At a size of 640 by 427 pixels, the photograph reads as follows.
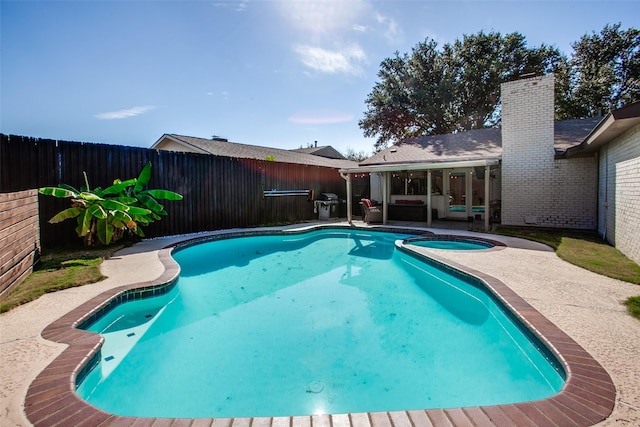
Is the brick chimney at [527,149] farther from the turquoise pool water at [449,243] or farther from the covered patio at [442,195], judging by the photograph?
the turquoise pool water at [449,243]

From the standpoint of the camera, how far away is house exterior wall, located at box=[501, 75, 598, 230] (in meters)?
10.1

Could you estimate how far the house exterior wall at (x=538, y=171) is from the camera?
1009 centimetres

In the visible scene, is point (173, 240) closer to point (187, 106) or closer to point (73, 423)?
point (73, 423)

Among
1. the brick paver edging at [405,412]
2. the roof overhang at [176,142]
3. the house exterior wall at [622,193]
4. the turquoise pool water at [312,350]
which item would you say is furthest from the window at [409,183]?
the brick paver edging at [405,412]

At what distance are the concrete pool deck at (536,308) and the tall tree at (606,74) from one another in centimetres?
2231

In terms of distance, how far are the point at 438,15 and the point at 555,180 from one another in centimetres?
736

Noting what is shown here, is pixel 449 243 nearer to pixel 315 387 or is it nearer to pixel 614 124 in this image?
pixel 614 124

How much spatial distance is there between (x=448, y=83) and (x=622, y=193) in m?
18.8

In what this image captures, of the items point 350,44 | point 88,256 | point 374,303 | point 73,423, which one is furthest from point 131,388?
point 350,44

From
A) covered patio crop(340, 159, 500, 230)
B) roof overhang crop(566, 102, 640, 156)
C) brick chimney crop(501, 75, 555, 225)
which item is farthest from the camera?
covered patio crop(340, 159, 500, 230)

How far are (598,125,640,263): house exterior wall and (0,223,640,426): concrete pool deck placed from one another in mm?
1285

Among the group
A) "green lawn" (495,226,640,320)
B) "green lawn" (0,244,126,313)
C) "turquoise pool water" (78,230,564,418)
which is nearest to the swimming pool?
"green lawn" (495,226,640,320)

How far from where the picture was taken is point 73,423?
2.06 metres

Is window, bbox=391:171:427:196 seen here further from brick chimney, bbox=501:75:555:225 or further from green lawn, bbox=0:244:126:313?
green lawn, bbox=0:244:126:313
